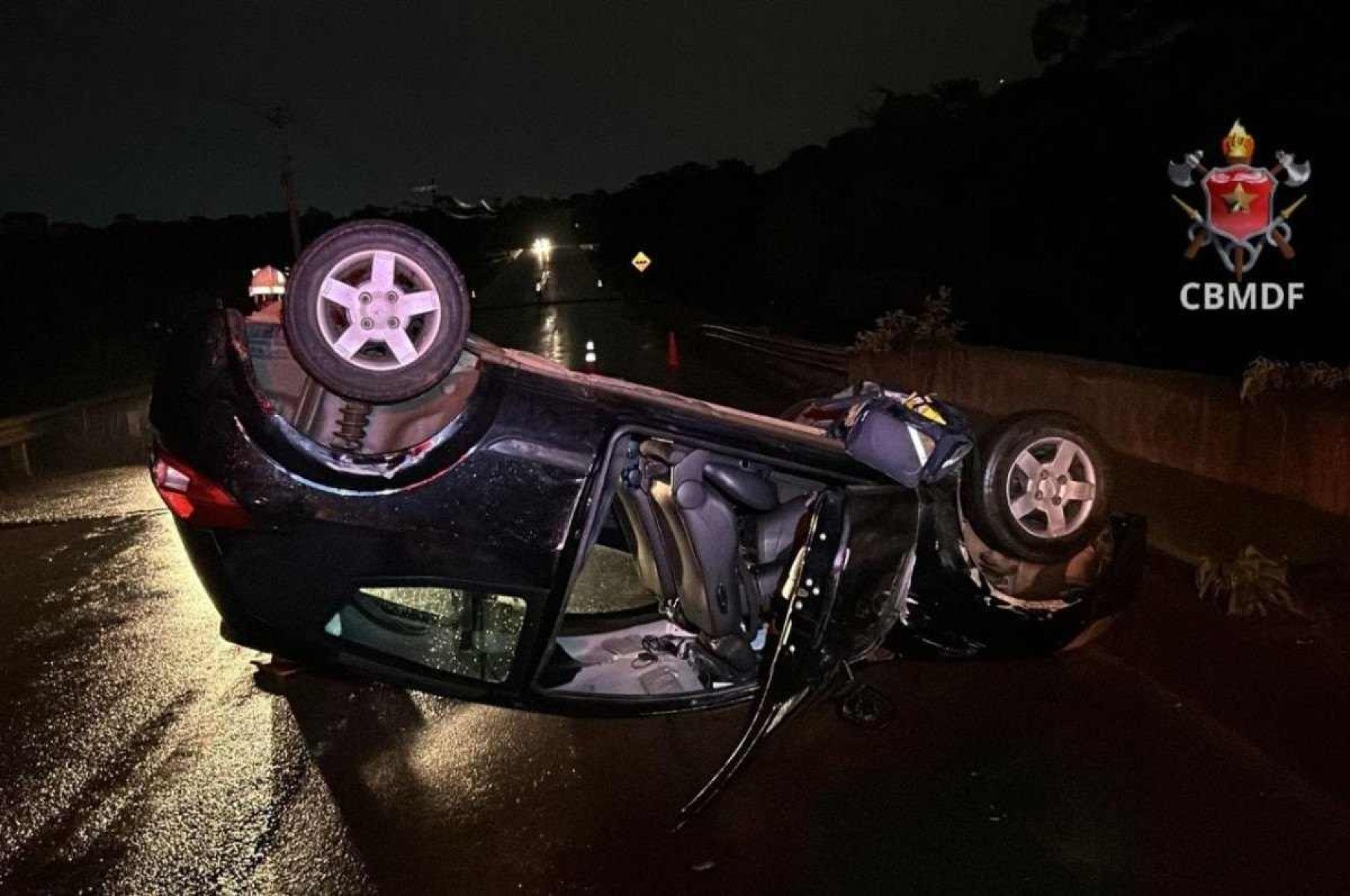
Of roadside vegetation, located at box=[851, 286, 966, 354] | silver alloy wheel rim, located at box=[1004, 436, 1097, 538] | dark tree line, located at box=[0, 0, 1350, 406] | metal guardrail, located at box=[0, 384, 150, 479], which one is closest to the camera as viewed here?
silver alloy wheel rim, located at box=[1004, 436, 1097, 538]

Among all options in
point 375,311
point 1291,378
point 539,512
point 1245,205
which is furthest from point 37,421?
point 1245,205

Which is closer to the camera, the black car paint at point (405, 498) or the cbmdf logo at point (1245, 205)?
the black car paint at point (405, 498)

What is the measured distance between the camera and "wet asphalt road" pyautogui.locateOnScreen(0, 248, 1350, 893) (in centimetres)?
Answer: 362

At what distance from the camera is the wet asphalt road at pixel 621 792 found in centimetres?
362

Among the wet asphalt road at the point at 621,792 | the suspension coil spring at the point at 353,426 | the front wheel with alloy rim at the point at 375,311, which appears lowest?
the wet asphalt road at the point at 621,792

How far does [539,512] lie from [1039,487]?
1962 mm

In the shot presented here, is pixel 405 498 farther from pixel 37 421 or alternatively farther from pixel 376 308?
pixel 37 421

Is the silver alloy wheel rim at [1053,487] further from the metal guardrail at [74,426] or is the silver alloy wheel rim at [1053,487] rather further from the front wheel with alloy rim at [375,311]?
the metal guardrail at [74,426]

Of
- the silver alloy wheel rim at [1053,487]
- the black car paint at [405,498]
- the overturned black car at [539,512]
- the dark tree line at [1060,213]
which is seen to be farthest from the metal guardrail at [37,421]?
the silver alloy wheel rim at [1053,487]

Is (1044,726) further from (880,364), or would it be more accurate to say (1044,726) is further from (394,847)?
(880,364)

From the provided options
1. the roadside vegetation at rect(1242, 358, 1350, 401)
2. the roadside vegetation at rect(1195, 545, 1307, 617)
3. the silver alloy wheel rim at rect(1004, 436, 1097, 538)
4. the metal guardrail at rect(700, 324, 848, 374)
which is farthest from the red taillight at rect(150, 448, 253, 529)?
the metal guardrail at rect(700, 324, 848, 374)

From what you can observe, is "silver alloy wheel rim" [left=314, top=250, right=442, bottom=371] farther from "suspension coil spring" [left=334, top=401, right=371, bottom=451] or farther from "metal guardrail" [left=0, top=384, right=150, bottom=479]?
"metal guardrail" [left=0, top=384, right=150, bottom=479]

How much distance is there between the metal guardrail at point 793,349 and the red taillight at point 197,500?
14.6 metres

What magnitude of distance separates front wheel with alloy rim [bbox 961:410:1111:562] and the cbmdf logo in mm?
14433
